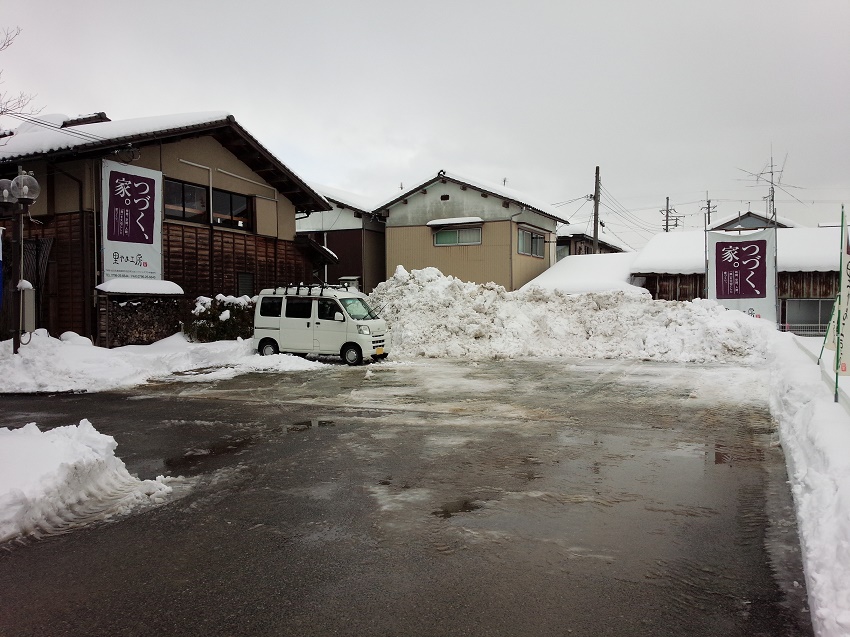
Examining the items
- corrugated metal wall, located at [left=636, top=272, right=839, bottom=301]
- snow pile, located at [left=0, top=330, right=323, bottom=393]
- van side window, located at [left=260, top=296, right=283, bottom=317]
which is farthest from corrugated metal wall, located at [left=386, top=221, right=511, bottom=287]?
snow pile, located at [left=0, top=330, right=323, bottom=393]

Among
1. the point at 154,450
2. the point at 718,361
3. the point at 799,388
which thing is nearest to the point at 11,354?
the point at 154,450

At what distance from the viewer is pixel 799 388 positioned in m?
8.12

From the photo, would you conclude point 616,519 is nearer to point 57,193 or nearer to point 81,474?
point 81,474

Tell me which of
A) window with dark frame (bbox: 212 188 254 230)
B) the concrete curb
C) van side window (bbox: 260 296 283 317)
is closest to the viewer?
the concrete curb

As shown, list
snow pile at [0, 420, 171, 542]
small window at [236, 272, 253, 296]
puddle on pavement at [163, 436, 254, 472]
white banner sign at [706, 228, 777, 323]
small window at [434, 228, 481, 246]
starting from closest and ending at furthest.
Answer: snow pile at [0, 420, 171, 542] → puddle on pavement at [163, 436, 254, 472] → white banner sign at [706, 228, 777, 323] → small window at [236, 272, 253, 296] → small window at [434, 228, 481, 246]

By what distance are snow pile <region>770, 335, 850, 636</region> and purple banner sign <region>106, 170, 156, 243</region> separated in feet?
53.7

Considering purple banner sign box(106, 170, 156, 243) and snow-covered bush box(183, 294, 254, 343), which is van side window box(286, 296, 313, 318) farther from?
purple banner sign box(106, 170, 156, 243)

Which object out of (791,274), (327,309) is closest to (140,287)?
(327,309)

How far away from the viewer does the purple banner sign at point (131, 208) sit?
15.9m

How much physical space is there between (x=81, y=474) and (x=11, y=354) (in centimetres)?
957

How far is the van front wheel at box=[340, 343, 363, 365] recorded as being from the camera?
1524 cm

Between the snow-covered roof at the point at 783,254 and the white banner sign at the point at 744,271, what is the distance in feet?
13.9

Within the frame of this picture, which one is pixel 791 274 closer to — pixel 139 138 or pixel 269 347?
pixel 269 347

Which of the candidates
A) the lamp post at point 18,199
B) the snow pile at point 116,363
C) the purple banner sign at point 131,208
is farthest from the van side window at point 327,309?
the lamp post at point 18,199
